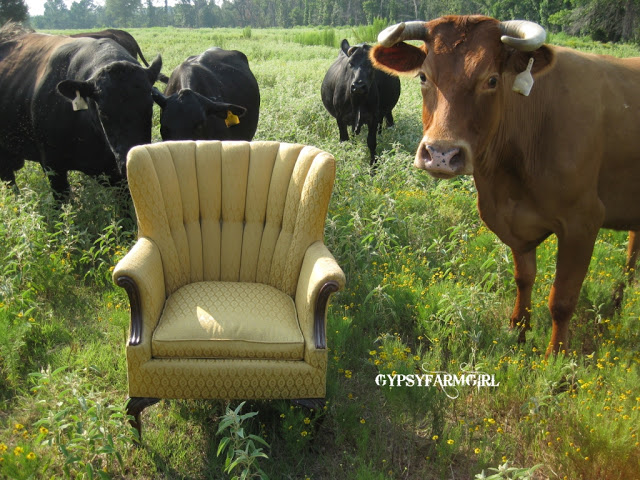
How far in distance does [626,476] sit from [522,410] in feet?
1.93

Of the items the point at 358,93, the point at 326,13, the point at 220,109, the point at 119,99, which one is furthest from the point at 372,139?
the point at 326,13

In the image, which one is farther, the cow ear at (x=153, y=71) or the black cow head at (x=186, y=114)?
the cow ear at (x=153, y=71)

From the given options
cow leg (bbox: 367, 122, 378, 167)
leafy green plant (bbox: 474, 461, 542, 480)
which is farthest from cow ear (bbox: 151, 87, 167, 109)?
leafy green plant (bbox: 474, 461, 542, 480)

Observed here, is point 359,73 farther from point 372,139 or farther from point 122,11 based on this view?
point 122,11

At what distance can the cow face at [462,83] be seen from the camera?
2768 mm

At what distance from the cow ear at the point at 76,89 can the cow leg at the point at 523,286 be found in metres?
3.98

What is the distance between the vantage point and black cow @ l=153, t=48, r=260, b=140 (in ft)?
17.3

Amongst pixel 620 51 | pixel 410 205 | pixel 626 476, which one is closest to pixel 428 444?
pixel 626 476

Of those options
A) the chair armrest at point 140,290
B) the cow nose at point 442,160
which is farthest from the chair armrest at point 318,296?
the chair armrest at point 140,290

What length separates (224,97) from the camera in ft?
22.4

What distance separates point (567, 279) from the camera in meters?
3.62

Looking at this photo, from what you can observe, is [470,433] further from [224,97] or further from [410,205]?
[224,97]

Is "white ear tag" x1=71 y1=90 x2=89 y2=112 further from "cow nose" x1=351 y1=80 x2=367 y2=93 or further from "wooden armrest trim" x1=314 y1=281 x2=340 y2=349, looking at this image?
"cow nose" x1=351 y1=80 x2=367 y2=93

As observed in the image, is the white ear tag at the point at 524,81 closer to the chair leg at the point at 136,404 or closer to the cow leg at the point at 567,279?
the cow leg at the point at 567,279
